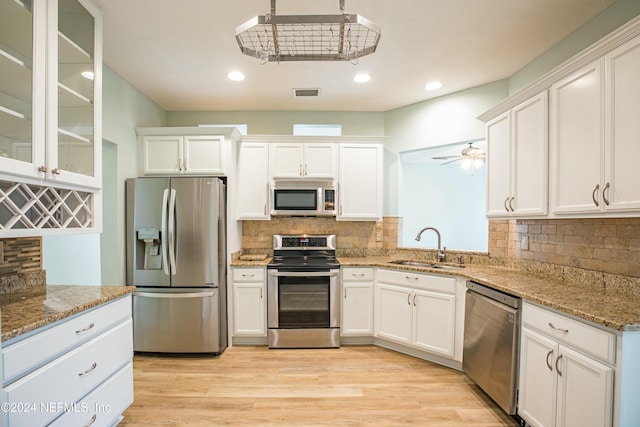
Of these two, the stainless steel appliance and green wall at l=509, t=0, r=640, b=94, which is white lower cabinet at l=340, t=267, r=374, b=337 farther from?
green wall at l=509, t=0, r=640, b=94

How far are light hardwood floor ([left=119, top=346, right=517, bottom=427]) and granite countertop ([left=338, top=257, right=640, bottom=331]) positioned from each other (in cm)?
95

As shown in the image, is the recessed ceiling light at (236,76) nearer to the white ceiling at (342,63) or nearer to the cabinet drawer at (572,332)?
the white ceiling at (342,63)

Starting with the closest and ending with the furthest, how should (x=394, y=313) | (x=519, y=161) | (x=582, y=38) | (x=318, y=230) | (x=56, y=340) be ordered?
(x=56, y=340) → (x=582, y=38) → (x=519, y=161) → (x=394, y=313) → (x=318, y=230)

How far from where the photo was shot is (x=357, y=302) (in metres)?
3.10

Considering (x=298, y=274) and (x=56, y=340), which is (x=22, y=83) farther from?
(x=298, y=274)

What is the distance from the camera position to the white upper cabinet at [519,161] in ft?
6.60

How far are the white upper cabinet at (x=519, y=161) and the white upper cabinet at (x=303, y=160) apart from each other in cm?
164

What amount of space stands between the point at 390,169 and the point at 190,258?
2.59 metres

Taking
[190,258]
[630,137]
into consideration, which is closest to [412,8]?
[630,137]

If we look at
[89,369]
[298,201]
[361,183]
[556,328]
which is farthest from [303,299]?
[556,328]

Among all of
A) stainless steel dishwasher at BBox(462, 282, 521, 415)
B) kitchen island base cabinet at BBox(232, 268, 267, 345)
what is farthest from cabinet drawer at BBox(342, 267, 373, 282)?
stainless steel dishwasher at BBox(462, 282, 521, 415)

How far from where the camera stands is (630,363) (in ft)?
4.15

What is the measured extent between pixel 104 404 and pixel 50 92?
5.84 feet

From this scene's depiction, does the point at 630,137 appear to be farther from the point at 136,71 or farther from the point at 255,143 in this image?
the point at 136,71
